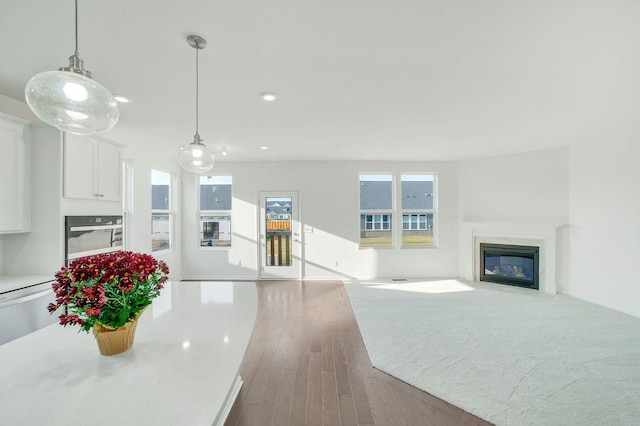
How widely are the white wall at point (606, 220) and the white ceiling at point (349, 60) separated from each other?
0.50m

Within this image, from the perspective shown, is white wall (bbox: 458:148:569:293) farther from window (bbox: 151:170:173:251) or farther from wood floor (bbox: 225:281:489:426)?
window (bbox: 151:170:173:251)

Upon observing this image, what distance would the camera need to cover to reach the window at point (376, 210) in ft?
21.9

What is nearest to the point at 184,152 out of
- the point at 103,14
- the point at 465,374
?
the point at 103,14

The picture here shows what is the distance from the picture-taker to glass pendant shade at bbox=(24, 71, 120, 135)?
107 centimetres

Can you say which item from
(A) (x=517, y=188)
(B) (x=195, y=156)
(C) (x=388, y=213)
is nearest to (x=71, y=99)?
(B) (x=195, y=156)

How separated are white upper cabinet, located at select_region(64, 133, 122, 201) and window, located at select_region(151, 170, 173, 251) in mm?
2035

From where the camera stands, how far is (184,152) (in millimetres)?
2328

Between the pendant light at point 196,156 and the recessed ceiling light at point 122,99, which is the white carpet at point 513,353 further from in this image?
the recessed ceiling light at point 122,99

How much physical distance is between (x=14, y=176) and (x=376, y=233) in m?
5.77

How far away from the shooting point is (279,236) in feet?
21.6

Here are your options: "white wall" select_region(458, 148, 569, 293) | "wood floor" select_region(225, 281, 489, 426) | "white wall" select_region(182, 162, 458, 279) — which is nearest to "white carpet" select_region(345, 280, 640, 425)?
"wood floor" select_region(225, 281, 489, 426)

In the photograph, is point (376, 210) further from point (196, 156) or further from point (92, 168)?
point (92, 168)

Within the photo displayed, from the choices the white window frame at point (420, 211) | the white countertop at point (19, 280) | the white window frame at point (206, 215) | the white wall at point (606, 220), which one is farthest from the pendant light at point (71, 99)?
the white window frame at point (420, 211)

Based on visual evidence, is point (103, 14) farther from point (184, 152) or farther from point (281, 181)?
point (281, 181)
